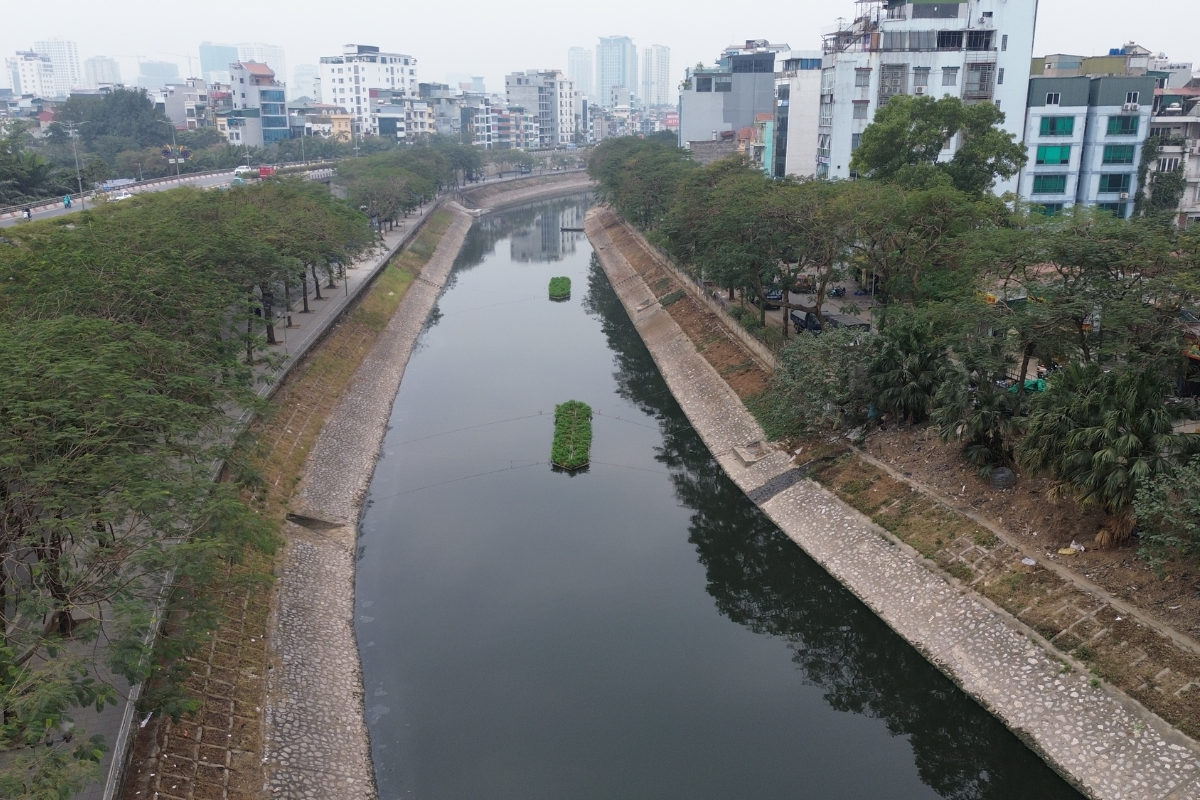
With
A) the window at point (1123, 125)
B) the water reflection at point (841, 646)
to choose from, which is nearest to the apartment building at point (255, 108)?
the window at point (1123, 125)

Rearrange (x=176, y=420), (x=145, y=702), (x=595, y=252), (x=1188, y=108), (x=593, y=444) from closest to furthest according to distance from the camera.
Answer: (x=145, y=702), (x=176, y=420), (x=593, y=444), (x=1188, y=108), (x=595, y=252)

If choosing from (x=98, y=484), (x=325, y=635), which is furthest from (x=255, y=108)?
(x=98, y=484)

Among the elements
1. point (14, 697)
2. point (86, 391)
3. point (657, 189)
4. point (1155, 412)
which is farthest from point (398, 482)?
point (657, 189)

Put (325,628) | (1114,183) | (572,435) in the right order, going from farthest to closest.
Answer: (1114,183), (572,435), (325,628)

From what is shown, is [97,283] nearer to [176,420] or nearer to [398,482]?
[176,420]

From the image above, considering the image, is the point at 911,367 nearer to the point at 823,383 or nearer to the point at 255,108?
the point at 823,383

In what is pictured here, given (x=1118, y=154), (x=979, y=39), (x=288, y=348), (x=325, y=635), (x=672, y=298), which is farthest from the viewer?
(x=979, y=39)

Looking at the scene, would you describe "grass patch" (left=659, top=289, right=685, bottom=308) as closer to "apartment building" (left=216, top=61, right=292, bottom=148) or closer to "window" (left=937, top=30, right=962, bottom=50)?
"window" (left=937, top=30, right=962, bottom=50)
